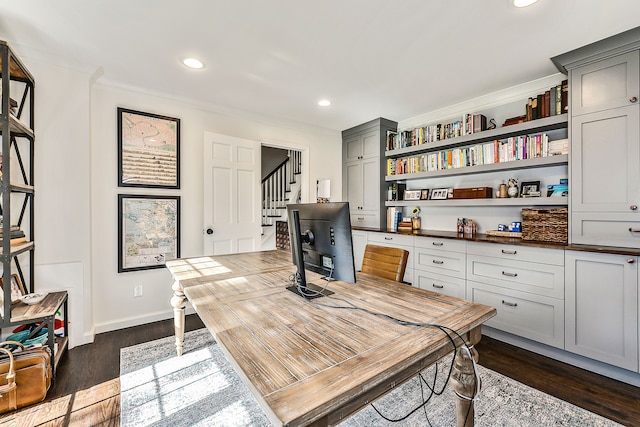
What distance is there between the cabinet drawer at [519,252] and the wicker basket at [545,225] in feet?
0.79

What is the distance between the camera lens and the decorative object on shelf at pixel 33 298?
6.82 feet

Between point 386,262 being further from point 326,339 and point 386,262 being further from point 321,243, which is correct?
point 326,339

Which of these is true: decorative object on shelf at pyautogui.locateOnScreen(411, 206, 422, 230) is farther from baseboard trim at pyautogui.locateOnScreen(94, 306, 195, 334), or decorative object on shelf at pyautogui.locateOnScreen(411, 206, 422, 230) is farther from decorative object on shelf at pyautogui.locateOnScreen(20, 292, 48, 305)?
decorative object on shelf at pyautogui.locateOnScreen(20, 292, 48, 305)

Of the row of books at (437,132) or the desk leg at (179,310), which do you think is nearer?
the desk leg at (179,310)

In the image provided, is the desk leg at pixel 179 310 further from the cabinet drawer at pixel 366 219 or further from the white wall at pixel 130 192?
the cabinet drawer at pixel 366 219

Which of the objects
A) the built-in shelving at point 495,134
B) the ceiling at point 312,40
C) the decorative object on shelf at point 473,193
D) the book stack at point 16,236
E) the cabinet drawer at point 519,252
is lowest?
the cabinet drawer at point 519,252

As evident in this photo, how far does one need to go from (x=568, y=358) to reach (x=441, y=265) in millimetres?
1212

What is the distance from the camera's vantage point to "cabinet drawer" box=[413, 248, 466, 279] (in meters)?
2.89

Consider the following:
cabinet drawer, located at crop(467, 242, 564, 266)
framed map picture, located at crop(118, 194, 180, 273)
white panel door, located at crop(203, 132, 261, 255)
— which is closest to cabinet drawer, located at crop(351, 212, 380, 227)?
cabinet drawer, located at crop(467, 242, 564, 266)

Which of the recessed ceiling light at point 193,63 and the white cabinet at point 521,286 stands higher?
the recessed ceiling light at point 193,63

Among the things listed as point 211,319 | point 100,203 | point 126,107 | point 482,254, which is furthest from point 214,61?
point 482,254

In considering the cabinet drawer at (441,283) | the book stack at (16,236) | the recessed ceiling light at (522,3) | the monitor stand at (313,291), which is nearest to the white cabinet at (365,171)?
the cabinet drawer at (441,283)

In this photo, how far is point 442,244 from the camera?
9.98ft

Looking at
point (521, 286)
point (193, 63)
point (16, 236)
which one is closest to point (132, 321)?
point (16, 236)
